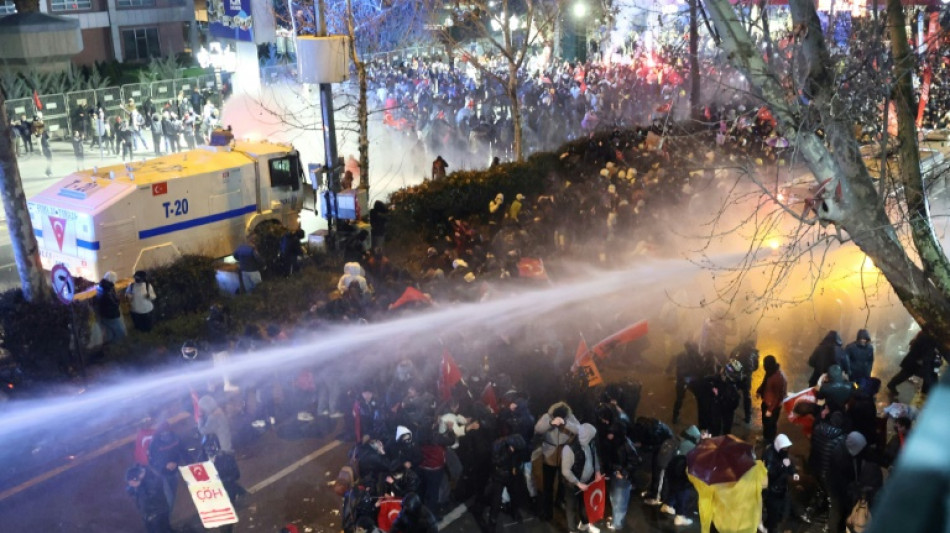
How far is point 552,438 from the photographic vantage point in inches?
356

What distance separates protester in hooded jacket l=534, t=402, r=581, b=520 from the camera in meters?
8.94

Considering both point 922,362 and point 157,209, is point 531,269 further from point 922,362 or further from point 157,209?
point 157,209

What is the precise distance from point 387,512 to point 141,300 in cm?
623

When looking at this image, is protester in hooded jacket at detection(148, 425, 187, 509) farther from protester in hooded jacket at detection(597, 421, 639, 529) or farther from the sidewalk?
the sidewalk

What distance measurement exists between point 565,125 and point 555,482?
754 inches

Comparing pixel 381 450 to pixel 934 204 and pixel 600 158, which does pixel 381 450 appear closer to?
pixel 600 158

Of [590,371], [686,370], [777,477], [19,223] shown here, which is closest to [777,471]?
[777,477]

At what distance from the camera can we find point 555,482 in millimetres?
10156

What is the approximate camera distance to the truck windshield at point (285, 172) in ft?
55.9

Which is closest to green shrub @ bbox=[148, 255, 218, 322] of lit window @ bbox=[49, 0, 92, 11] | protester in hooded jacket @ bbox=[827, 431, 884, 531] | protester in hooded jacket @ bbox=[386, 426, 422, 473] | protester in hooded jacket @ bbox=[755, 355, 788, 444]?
protester in hooded jacket @ bbox=[386, 426, 422, 473]

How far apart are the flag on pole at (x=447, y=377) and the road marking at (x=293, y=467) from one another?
149cm

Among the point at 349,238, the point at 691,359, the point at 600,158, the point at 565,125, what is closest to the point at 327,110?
the point at 349,238

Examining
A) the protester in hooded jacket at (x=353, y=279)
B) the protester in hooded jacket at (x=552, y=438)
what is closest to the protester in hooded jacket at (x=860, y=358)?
the protester in hooded jacket at (x=552, y=438)

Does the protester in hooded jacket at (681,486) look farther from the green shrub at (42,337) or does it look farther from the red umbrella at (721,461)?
the green shrub at (42,337)
